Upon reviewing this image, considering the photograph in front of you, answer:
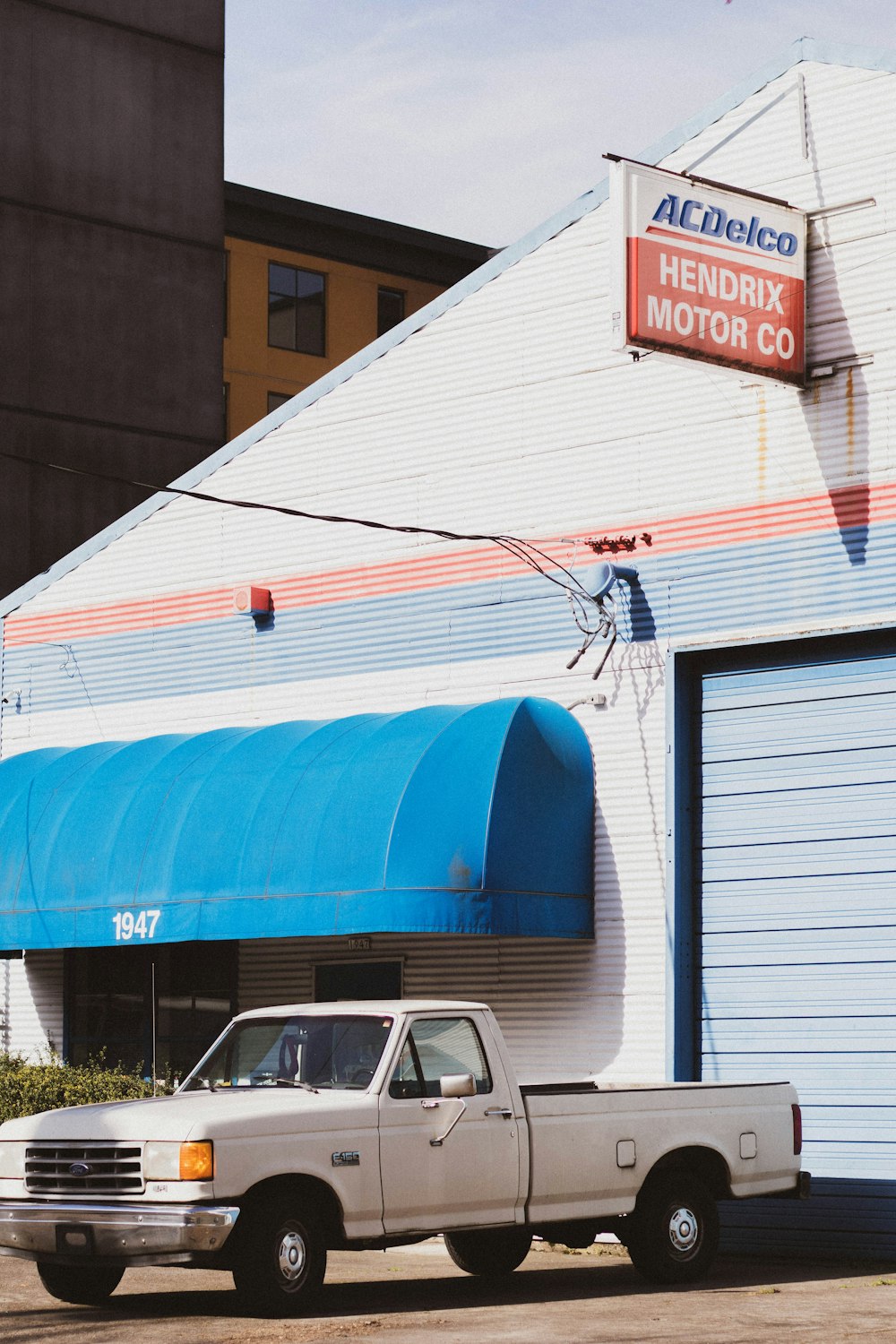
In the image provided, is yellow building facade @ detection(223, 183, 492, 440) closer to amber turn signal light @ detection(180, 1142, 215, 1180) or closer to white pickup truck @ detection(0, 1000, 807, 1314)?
white pickup truck @ detection(0, 1000, 807, 1314)

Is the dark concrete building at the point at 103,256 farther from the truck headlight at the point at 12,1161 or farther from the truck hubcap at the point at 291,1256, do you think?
the truck hubcap at the point at 291,1256

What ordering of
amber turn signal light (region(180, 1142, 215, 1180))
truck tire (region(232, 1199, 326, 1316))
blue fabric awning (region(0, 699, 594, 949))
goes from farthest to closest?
blue fabric awning (region(0, 699, 594, 949)) < truck tire (region(232, 1199, 326, 1316)) < amber turn signal light (region(180, 1142, 215, 1180))

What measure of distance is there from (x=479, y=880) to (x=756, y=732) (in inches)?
107

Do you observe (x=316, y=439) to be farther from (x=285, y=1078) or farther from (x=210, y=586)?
(x=285, y=1078)

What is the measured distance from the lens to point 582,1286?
1406 cm

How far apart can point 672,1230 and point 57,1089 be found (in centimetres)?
822

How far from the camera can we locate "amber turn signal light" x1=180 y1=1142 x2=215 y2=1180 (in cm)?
1166

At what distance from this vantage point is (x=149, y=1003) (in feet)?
72.9

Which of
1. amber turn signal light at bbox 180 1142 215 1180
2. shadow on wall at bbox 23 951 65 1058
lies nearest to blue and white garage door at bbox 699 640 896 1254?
amber turn signal light at bbox 180 1142 215 1180

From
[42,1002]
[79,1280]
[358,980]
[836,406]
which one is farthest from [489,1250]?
[42,1002]

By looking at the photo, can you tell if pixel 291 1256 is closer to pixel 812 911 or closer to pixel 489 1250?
pixel 489 1250

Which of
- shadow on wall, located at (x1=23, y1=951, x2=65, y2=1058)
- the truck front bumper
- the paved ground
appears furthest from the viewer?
shadow on wall, located at (x1=23, y1=951, x2=65, y2=1058)

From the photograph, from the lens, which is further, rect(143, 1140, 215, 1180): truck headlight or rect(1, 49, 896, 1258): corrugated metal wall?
rect(1, 49, 896, 1258): corrugated metal wall

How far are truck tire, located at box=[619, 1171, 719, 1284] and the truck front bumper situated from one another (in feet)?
11.1
